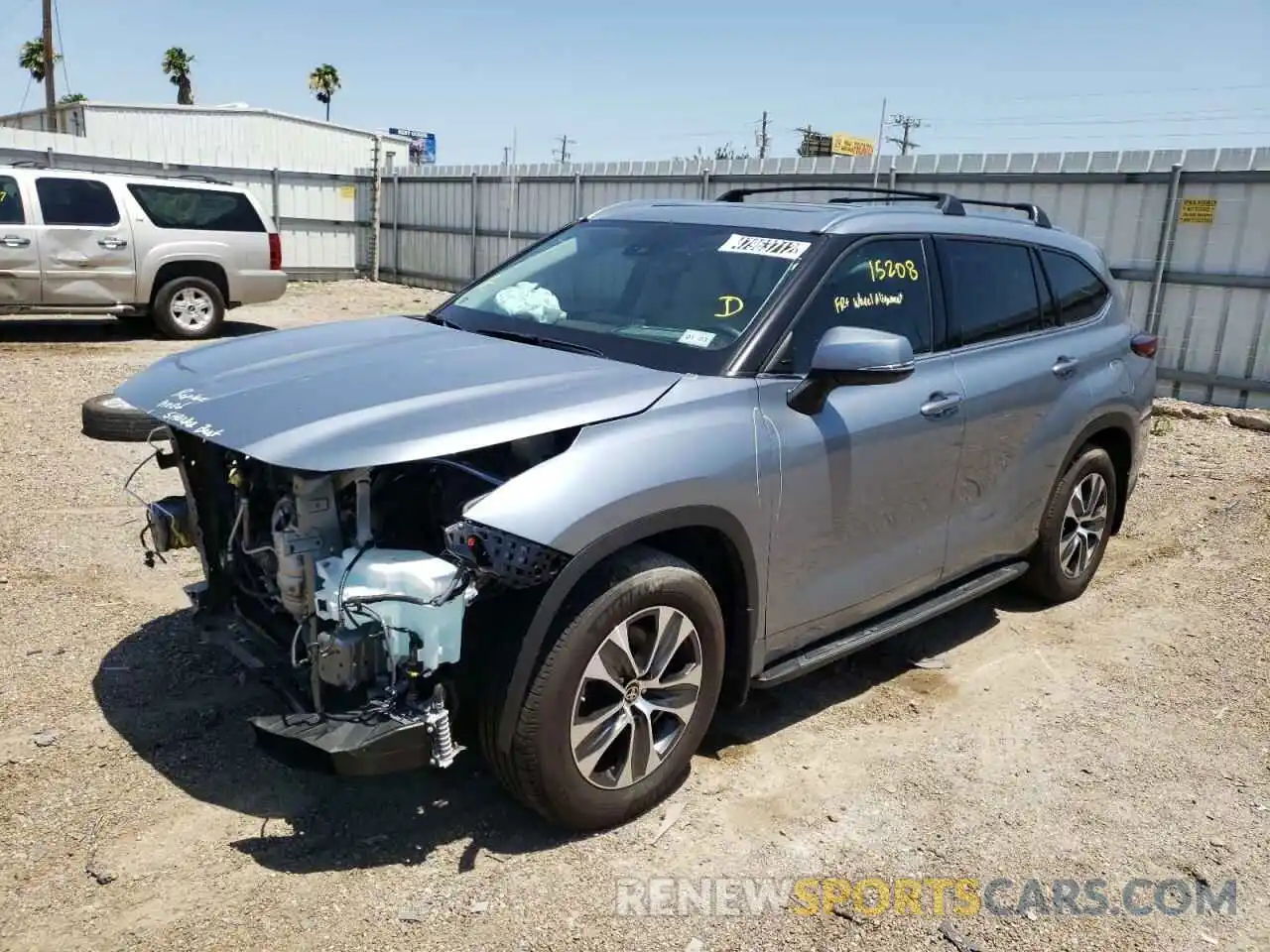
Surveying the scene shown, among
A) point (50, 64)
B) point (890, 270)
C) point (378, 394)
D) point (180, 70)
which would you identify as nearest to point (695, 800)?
point (378, 394)

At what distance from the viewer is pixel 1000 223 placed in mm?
4715

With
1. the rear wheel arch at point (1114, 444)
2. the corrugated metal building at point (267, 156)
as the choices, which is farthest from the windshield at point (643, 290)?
the corrugated metal building at point (267, 156)

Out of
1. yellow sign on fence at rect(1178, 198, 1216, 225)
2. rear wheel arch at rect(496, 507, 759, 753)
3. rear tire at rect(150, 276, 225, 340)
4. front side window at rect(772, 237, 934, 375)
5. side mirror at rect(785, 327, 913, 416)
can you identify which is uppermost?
yellow sign on fence at rect(1178, 198, 1216, 225)

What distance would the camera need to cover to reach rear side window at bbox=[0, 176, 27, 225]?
11.2 metres

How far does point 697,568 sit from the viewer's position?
3342 mm

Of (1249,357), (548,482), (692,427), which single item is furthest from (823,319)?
(1249,357)

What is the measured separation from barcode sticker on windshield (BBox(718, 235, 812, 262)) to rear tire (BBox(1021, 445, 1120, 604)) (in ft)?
6.86

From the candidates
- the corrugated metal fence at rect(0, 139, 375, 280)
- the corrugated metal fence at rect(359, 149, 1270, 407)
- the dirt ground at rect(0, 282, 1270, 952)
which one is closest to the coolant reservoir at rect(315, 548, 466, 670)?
the dirt ground at rect(0, 282, 1270, 952)

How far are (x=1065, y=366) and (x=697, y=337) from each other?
7.06 ft

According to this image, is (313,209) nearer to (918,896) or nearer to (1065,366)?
(1065,366)

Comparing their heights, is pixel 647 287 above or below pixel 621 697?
above

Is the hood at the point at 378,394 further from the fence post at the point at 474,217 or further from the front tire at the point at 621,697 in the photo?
the fence post at the point at 474,217

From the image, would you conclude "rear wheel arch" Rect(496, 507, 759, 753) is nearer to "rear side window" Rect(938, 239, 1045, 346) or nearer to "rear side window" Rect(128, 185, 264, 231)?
"rear side window" Rect(938, 239, 1045, 346)

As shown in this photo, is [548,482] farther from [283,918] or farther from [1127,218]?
[1127,218]
